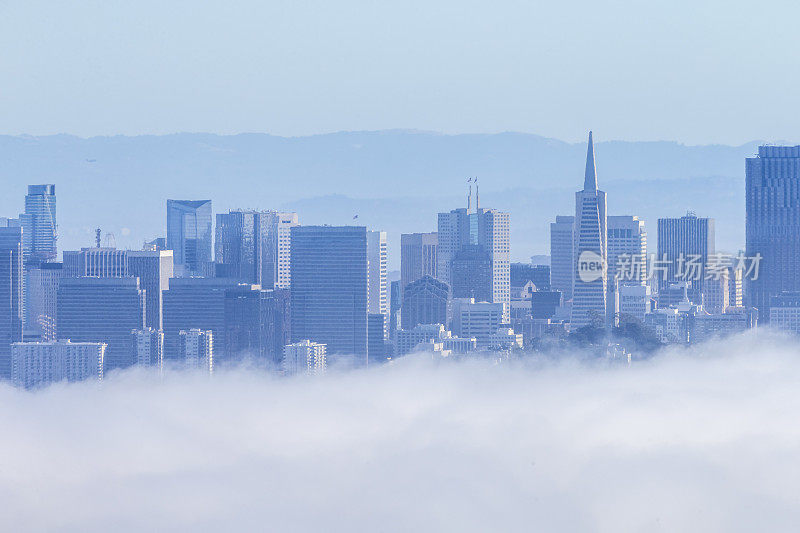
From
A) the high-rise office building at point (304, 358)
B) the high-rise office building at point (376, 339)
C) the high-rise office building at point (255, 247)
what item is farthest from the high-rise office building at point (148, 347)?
the high-rise office building at point (255, 247)

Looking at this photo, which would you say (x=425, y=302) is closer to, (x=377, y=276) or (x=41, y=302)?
(x=377, y=276)

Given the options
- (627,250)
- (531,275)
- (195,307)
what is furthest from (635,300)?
(195,307)

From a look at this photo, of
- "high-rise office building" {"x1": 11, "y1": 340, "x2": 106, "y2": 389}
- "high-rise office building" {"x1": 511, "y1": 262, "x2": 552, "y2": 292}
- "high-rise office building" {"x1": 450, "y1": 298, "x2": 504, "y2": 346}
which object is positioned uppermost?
"high-rise office building" {"x1": 511, "y1": 262, "x2": 552, "y2": 292}

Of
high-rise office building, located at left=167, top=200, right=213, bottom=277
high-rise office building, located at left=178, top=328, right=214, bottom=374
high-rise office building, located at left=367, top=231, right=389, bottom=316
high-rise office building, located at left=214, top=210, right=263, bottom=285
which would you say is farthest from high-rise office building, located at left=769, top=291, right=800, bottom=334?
high-rise office building, located at left=167, top=200, right=213, bottom=277

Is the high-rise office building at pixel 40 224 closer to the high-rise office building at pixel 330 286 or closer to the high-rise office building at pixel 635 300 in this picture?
the high-rise office building at pixel 330 286

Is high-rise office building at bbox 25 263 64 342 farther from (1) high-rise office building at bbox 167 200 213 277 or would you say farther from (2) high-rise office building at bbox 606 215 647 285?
(2) high-rise office building at bbox 606 215 647 285
